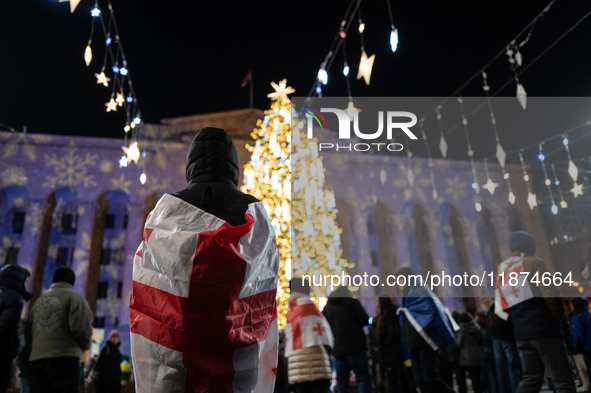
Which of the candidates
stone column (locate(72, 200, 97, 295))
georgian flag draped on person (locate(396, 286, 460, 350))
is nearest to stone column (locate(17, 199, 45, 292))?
stone column (locate(72, 200, 97, 295))

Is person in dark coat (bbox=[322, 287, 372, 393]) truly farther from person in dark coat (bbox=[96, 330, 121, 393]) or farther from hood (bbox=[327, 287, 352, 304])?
person in dark coat (bbox=[96, 330, 121, 393])

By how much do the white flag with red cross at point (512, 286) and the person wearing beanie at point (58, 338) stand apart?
3.68m

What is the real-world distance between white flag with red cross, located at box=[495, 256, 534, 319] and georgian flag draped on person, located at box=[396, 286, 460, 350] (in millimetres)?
676

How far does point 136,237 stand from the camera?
18.1 meters

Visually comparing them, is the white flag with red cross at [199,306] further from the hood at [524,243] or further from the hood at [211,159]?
the hood at [524,243]

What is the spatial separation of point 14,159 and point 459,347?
61.6ft

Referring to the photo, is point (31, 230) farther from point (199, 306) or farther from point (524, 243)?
point (524, 243)

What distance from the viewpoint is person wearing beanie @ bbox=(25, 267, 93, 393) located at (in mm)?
3430

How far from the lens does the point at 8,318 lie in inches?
154

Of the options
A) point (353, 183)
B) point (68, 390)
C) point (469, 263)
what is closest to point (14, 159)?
point (353, 183)

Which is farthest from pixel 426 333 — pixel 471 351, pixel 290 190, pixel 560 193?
pixel 560 193

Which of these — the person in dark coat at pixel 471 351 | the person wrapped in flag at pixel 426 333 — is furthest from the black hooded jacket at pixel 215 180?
the person in dark coat at pixel 471 351

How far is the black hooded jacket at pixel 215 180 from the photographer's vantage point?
7.04 ft

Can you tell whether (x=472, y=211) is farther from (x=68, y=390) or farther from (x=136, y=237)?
(x=68, y=390)
